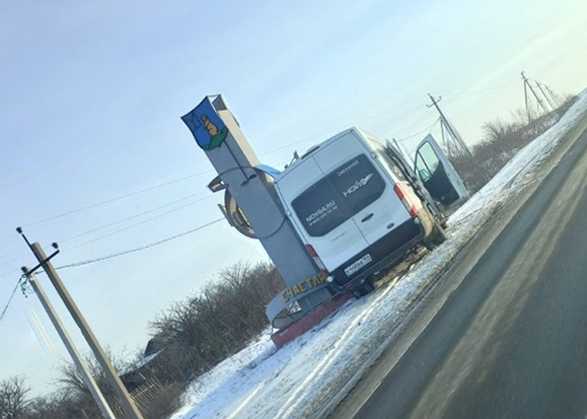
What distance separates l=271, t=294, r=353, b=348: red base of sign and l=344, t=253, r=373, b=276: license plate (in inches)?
75.6

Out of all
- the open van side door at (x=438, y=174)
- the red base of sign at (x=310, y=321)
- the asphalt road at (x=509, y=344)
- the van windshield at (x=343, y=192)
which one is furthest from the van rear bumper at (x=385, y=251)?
the open van side door at (x=438, y=174)

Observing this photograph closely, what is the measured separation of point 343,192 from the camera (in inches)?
495

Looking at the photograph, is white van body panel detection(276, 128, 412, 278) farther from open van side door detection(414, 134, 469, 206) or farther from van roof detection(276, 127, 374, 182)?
open van side door detection(414, 134, 469, 206)

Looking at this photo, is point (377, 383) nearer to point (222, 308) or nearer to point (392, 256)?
point (392, 256)

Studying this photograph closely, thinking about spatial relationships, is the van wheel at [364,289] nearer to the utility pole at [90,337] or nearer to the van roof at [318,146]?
the van roof at [318,146]

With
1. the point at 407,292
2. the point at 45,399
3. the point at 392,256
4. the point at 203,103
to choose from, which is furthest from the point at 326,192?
the point at 45,399

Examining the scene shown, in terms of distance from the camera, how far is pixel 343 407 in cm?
686

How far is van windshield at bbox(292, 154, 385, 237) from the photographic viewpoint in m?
12.5

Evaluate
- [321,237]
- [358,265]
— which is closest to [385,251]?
[358,265]

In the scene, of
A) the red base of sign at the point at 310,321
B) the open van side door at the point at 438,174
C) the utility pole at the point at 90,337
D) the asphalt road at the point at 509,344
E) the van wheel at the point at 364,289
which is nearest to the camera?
the asphalt road at the point at 509,344

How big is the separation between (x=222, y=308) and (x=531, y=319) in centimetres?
2406

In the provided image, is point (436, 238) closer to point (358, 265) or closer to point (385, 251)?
point (385, 251)

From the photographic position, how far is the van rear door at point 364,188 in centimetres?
1242

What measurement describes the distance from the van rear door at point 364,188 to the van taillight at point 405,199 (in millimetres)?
85
